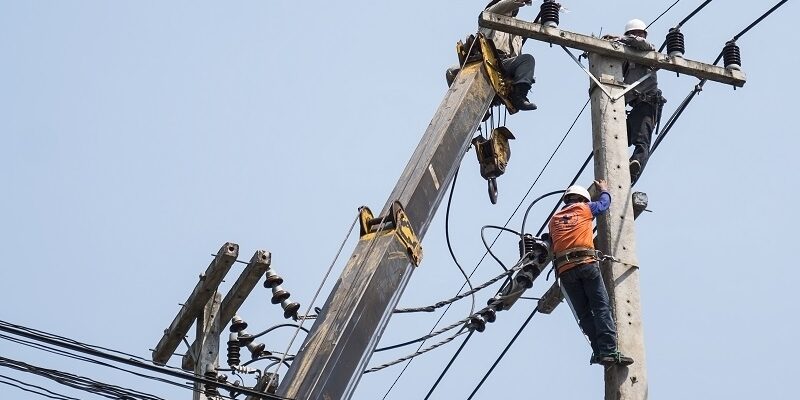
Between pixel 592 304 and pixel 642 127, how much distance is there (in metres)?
3.01

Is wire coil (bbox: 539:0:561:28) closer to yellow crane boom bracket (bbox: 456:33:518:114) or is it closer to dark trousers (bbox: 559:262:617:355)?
yellow crane boom bracket (bbox: 456:33:518:114)

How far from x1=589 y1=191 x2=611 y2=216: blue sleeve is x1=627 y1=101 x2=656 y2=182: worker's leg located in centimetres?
196

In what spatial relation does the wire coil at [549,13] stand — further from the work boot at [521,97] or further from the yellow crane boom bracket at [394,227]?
the yellow crane boom bracket at [394,227]

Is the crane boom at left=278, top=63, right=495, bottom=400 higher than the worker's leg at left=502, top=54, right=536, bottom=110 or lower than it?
lower

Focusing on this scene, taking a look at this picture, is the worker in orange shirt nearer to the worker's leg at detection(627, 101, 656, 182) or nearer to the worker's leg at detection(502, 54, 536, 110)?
the worker's leg at detection(502, 54, 536, 110)

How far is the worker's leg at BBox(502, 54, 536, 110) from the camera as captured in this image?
12641 millimetres

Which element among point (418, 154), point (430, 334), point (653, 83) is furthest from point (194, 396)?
point (653, 83)

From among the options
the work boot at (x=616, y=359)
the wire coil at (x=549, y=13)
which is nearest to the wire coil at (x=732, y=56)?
the wire coil at (x=549, y=13)

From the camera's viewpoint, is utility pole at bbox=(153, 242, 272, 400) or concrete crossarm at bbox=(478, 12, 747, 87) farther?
utility pole at bbox=(153, 242, 272, 400)

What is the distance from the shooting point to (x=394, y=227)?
422 inches

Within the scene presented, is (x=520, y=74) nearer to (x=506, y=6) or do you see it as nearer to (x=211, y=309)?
(x=506, y=6)

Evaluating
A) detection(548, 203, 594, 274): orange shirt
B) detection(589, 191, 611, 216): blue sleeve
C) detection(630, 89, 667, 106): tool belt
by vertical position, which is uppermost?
detection(630, 89, 667, 106): tool belt

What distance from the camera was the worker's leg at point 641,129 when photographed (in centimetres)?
1389

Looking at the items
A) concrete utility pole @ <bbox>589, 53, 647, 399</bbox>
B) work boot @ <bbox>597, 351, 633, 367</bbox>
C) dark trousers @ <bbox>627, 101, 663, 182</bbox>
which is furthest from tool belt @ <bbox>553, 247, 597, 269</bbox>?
dark trousers @ <bbox>627, 101, 663, 182</bbox>
